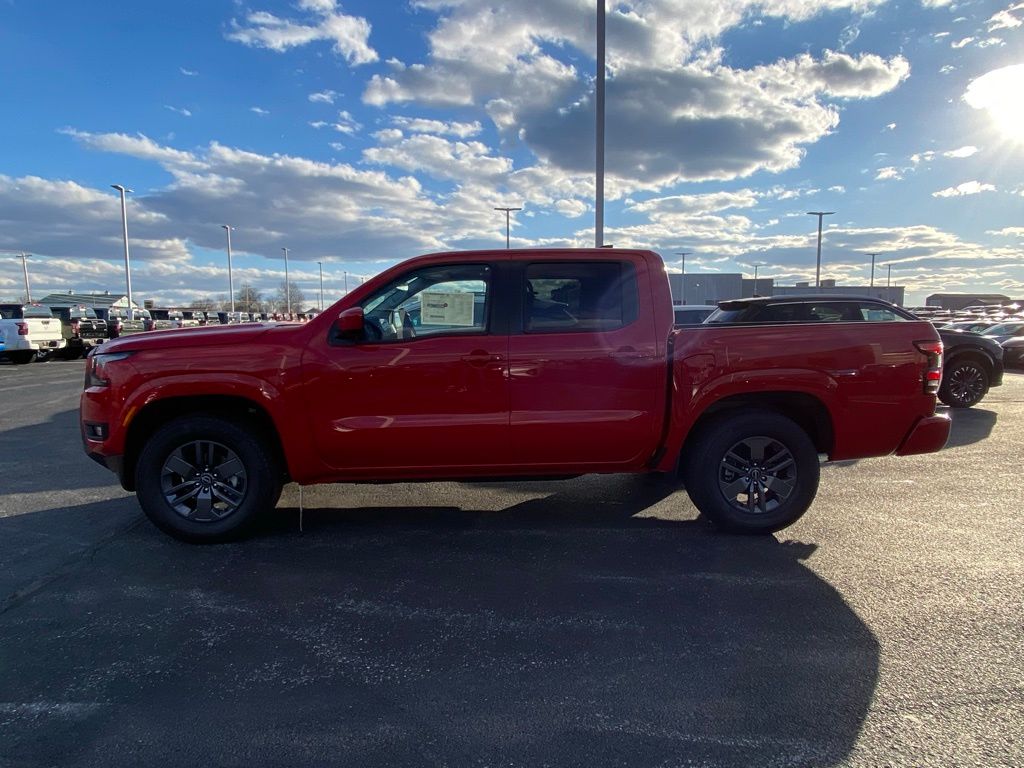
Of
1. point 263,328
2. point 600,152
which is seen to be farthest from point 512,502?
point 600,152

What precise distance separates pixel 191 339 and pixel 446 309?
1731 millimetres

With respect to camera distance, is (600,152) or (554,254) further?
(600,152)

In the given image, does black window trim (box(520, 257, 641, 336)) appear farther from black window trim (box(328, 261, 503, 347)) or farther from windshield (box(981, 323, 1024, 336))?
windshield (box(981, 323, 1024, 336))

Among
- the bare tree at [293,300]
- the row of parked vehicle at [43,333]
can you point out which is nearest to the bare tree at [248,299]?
the bare tree at [293,300]

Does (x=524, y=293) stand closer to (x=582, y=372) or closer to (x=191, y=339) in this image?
(x=582, y=372)

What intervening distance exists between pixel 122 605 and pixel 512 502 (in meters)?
2.90

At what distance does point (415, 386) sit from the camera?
13.6 feet

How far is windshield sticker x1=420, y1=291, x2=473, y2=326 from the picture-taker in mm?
4266

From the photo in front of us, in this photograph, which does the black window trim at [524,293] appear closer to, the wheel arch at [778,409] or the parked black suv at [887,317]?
the wheel arch at [778,409]

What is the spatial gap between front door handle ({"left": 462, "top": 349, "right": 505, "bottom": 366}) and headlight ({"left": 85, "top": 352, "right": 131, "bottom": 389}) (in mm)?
2259

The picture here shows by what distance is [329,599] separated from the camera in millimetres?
3537

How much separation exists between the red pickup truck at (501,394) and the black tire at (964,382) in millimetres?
6976

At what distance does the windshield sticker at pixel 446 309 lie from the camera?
427 centimetres

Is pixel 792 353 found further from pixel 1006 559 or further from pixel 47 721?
pixel 47 721
